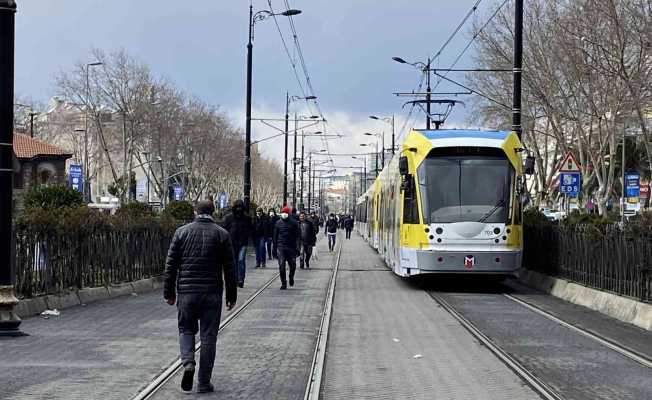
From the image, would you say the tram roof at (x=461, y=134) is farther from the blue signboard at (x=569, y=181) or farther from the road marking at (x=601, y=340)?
the blue signboard at (x=569, y=181)

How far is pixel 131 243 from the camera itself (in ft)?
69.3

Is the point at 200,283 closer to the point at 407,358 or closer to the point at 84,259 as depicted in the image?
the point at 407,358

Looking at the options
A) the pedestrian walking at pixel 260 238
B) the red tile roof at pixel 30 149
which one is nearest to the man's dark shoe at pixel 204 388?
the pedestrian walking at pixel 260 238

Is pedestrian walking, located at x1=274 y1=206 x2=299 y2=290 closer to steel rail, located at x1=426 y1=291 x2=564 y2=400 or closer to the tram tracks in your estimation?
the tram tracks

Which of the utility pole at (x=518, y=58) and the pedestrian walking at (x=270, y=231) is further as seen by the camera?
the pedestrian walking at (x=270, y=231)

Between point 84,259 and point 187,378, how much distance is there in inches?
381

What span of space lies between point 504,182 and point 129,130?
41.9m

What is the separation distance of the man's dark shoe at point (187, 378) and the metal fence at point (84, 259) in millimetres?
6976

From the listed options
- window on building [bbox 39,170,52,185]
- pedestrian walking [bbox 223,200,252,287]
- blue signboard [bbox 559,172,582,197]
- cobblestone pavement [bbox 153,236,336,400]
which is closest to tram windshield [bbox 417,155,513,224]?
cobblestone pavement [bbox 153,236,336,400]

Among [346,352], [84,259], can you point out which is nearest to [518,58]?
[84,259]

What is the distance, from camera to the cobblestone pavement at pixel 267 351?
9.41m

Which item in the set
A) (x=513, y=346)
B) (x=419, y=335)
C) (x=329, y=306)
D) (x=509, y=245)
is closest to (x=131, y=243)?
(x=329, y=306)

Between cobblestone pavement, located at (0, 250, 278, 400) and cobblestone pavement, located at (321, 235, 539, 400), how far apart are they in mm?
1993

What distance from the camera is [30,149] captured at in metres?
70.6
